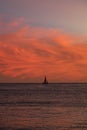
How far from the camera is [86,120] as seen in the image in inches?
1724

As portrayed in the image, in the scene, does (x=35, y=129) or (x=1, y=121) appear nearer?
(x=35, y=129)

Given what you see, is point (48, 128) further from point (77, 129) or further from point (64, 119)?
point (64, 119)

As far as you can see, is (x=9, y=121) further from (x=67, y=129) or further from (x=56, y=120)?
(x=67, y=129)

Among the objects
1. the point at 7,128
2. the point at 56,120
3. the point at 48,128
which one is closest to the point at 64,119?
the point at 56,120

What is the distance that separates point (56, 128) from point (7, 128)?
18.5 feet

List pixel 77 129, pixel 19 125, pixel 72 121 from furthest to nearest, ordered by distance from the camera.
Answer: pixel 72 121 < pixel 19 125 < pixel 77 129

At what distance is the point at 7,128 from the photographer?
37.4 metres

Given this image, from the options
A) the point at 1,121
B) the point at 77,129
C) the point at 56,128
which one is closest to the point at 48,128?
the point at 56,128

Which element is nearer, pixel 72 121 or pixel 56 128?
pixel 56 128

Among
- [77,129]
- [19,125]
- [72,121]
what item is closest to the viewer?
[77,129]

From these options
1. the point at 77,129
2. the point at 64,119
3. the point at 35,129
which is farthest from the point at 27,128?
the point at 64,119

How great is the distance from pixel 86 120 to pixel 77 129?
25.8 ft

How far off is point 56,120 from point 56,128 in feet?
22.1

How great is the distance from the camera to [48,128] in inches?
1484
